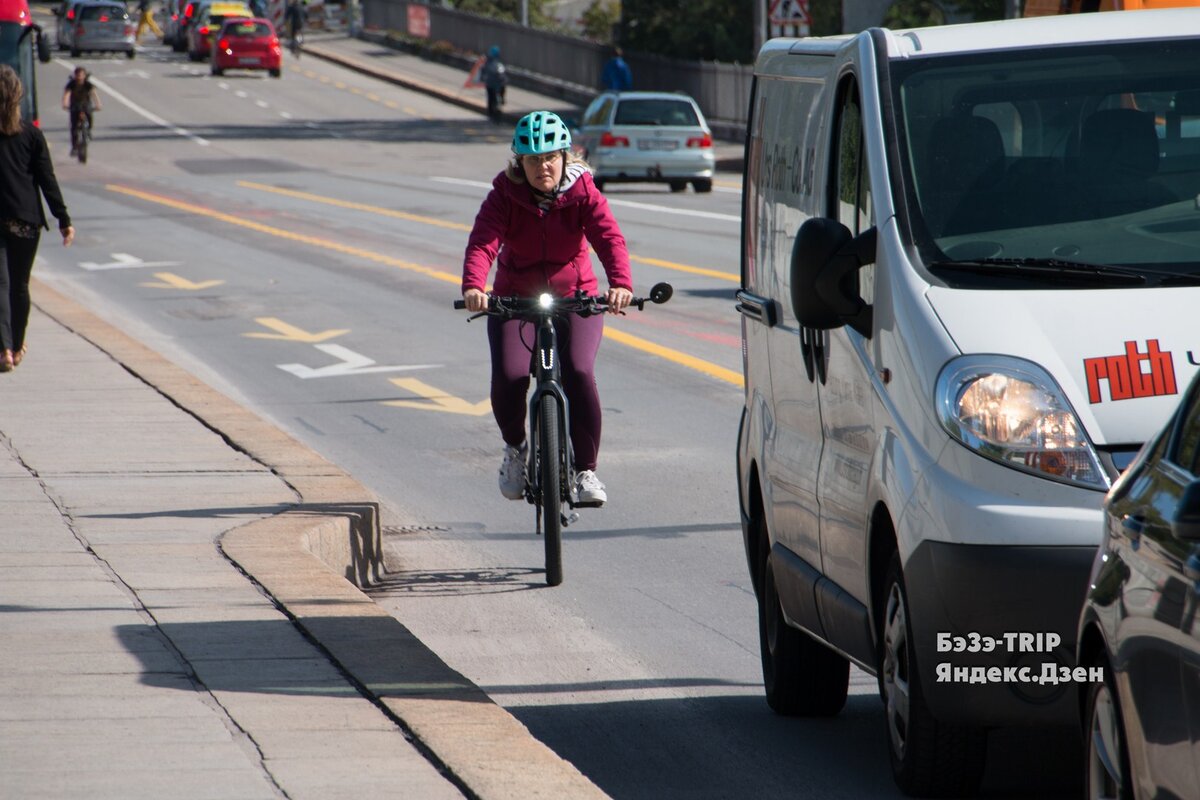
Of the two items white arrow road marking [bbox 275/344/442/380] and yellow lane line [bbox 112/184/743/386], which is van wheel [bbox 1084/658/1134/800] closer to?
yellow lane line [bbox 112/184/743/386]

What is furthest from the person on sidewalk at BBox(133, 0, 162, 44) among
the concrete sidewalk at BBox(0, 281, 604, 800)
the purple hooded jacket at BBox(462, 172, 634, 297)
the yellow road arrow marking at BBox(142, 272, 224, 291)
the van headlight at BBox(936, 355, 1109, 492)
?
the van headlight at BBox(936, 355, 1109, 492)

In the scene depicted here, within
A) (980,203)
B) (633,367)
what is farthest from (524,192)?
(633,367)

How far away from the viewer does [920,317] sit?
5.23 metres

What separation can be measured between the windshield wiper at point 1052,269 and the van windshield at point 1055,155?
0.01m

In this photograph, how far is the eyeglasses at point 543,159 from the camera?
888 cm

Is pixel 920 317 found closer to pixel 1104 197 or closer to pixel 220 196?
pixel 1104 197

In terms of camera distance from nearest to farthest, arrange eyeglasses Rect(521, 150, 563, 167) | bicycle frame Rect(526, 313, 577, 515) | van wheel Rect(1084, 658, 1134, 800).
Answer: van wheel Rect(1084, 658, 1134, 800) < eyeglasses Rect(521, 150, 563, 167) < bicycle frame Rect(526, 313, 577, 515)

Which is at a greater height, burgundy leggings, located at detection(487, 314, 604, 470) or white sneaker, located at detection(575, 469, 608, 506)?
burgundy leggings, located at detection(487, 314, 604, 470)

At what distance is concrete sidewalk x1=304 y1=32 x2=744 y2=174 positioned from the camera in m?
60.0

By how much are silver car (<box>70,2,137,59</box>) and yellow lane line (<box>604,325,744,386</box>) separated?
66949mm

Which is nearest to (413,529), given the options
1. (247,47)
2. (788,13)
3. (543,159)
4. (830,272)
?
(543,159)

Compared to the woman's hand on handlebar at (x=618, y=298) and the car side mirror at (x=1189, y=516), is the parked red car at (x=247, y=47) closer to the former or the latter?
the woman's hand on handlebar at (x=618, y=298)

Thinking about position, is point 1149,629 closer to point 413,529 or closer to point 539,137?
point 539,137

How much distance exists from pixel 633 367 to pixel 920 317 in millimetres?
11219
